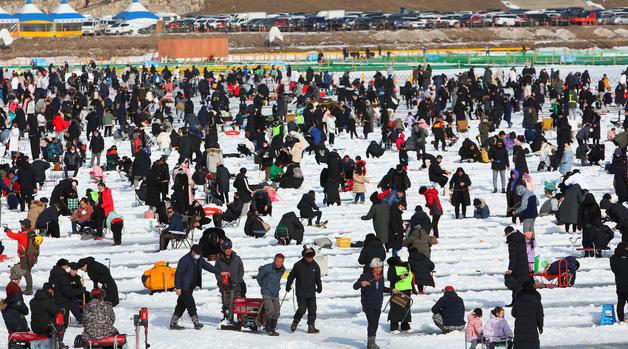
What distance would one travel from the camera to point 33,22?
90812 mm

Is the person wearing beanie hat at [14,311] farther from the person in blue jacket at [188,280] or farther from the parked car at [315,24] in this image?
the parked car at [315,24]

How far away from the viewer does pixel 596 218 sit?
70.6ft

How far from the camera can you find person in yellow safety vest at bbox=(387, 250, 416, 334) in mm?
16953

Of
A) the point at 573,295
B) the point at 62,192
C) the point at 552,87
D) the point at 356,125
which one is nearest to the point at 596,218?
the point at 573,295

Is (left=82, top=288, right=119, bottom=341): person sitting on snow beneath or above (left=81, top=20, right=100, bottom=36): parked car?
above

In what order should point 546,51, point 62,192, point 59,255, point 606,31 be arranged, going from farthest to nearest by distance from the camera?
point 606,31 → point 546,51 → point 62,192 → point 59,255

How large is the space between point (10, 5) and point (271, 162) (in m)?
88.1

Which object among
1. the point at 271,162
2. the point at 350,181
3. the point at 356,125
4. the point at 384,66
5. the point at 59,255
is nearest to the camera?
the point at 59,255

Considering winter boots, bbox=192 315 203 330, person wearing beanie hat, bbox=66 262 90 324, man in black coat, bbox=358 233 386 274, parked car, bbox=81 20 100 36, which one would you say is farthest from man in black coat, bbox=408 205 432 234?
parked car, bbox=81 20 100 36

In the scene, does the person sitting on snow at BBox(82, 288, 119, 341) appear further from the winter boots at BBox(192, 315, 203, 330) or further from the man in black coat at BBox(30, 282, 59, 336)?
the winter boots at BBox(192, 315, 203, 330)

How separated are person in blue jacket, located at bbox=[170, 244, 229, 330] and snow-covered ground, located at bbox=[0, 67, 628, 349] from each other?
249 mm

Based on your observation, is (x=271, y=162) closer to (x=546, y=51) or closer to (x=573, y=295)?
(x=573, y=295)

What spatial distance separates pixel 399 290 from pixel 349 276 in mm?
3436

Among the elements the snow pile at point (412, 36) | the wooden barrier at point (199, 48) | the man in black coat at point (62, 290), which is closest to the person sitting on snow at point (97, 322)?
the man in black coat at point (62, 290)
